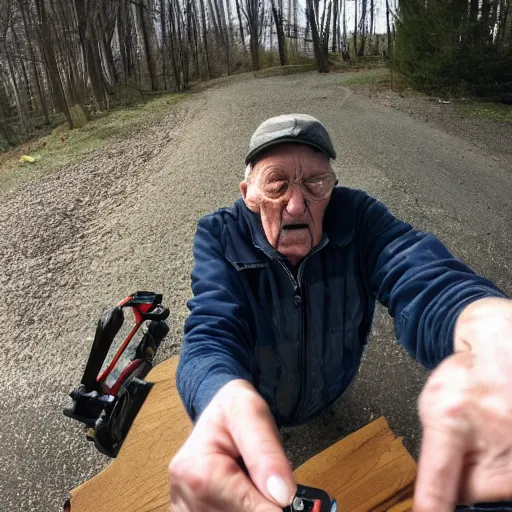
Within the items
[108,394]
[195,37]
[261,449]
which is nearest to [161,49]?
[195,37]

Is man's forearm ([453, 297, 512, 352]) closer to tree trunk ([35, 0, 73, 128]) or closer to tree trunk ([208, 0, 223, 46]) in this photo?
tree trunk ([35, 0, 73, 128])

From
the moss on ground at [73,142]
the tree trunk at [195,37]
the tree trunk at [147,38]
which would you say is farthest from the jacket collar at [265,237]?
the tree trunk at [195,37]

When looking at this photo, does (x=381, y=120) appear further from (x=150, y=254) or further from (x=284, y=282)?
(x=284, y=282)

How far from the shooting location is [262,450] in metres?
0.73

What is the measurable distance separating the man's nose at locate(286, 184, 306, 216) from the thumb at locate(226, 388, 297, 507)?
100 cm

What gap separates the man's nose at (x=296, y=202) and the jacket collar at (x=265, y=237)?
17 centimetres

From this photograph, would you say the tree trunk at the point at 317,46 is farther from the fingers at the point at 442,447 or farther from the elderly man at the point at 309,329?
the fingers at the point at 442,447

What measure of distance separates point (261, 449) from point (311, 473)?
1.31m

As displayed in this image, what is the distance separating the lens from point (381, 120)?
8.90 m

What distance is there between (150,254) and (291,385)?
318 cm

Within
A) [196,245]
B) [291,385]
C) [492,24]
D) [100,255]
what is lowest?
[100,255]

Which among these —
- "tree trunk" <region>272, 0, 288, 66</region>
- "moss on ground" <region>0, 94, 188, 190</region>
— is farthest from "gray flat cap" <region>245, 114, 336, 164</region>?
"tree trunk" <region>272, 0, 288, 66</region>

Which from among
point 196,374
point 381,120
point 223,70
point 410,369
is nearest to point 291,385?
point 196,374

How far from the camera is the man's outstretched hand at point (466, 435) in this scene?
0.62m
